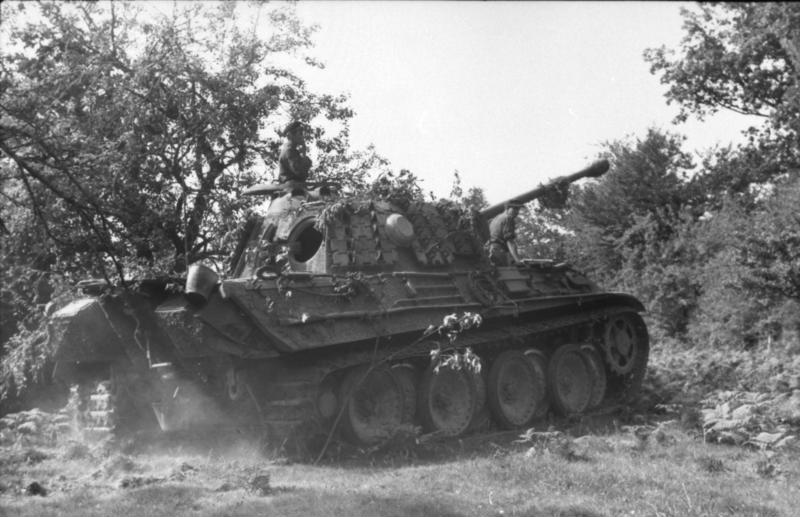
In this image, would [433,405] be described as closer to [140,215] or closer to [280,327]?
[280,327]

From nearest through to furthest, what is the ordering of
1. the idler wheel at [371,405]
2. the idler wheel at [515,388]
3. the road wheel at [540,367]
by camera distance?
1. the idler wheel at [371,405]
2. the idler wheel at [515,388]
3. the road wheel at [540,367]

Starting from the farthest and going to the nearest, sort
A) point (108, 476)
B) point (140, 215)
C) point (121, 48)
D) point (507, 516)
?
point (121, 48) < point (140, 215) < point (108, 476) < point (507, 516)

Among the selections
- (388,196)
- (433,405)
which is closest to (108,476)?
(433,405)

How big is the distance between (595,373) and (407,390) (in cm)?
412

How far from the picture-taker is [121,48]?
1478 cm

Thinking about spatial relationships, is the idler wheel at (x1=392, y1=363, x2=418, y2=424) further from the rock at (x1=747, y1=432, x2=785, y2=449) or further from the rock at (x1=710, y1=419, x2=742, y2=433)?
the rock at (x1=747, y1=432, x2=785, y2=449)

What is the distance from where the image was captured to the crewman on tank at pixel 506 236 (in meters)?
12.8

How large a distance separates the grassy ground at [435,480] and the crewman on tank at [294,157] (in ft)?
13.0

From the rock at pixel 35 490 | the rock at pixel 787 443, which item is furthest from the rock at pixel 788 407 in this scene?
the rock at pixel 35 490

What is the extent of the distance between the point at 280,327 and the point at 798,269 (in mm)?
10389

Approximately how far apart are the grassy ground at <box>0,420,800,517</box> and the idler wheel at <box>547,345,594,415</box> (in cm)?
209

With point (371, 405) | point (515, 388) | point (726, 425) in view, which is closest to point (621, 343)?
point (515, 388)

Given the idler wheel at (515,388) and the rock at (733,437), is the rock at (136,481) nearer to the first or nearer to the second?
the idler wheel at (515,388)

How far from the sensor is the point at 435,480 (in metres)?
7.82
